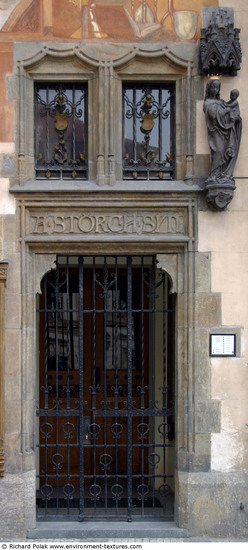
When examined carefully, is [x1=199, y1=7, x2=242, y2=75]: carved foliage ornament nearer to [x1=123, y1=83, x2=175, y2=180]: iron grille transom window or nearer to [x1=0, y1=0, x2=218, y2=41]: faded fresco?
[x1=0, y1=0, x2=218, y2=41]: faded fresco

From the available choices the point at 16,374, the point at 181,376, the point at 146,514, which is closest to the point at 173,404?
the point at 181,376

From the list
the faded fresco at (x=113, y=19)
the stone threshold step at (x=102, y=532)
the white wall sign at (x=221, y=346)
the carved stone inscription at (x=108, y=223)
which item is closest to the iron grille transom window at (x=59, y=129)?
the carved stone inscription at (x=108, y=223)

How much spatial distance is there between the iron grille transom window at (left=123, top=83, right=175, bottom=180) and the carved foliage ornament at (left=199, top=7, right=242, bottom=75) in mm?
595

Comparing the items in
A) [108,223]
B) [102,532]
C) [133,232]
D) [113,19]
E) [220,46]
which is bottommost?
[102,532]

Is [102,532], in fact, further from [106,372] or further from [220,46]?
[220,46]

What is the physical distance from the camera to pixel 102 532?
733cm

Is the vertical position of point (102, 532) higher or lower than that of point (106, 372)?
lower

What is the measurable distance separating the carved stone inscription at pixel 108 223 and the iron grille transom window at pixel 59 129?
51cm

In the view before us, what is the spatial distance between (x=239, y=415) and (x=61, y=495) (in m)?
2.83

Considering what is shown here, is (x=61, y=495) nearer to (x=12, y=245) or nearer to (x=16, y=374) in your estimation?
(x=16, y=374)

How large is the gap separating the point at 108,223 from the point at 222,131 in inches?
65.7

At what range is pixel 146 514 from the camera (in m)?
7.76

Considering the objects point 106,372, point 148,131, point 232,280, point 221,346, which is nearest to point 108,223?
point 148,131

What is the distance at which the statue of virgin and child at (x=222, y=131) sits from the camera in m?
7.12
